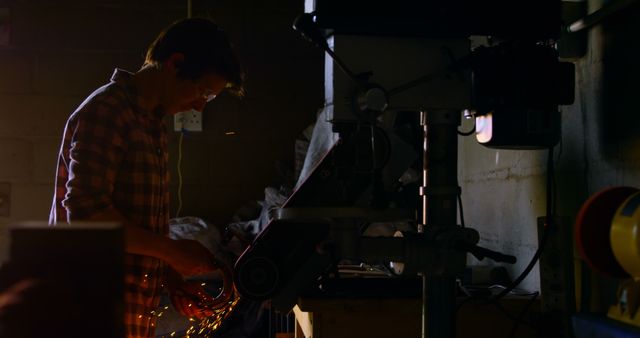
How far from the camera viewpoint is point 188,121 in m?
2.90

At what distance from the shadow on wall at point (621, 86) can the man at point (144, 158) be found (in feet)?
2.62

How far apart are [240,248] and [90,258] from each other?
237 centimetres

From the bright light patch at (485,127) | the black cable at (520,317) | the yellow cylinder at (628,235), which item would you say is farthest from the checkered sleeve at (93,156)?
the yellow cylinder at (628,235)

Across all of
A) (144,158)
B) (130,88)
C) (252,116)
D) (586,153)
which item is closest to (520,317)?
(586,153)

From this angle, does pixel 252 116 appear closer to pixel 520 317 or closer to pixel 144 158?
pixel 144 158

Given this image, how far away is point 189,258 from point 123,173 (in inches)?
9.1

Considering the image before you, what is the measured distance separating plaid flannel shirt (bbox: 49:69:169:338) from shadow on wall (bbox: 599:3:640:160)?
0.93m

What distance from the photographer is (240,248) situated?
254 centimetres

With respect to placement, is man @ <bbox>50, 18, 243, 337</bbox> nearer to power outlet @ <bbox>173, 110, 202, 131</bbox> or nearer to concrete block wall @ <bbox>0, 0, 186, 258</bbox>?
power outlet @ <bbox>173, 110, 202, 131</bbox>

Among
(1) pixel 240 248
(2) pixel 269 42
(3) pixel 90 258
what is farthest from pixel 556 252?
(2) pixel 269 42

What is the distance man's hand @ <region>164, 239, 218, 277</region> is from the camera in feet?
4.24

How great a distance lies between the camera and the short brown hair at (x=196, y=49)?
1.41m

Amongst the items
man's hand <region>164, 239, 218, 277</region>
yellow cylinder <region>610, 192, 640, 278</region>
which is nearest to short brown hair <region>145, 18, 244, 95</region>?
man's hand <region>164, 239, 218, 277</region>

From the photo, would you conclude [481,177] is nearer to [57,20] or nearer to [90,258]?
[90,258]
